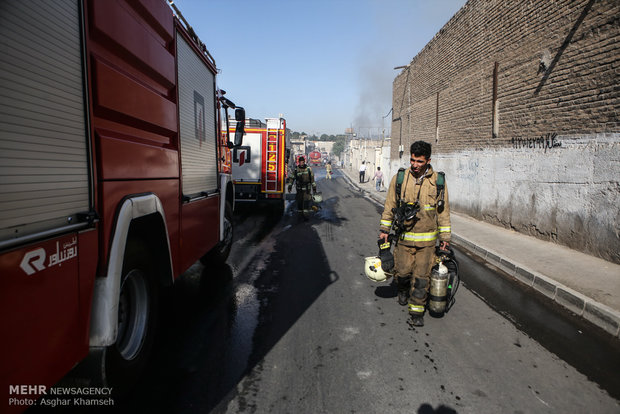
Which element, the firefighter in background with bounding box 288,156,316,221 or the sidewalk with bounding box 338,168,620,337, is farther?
the firefighter in background with bounding box 288,156,316,221

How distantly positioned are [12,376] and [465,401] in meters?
2.73

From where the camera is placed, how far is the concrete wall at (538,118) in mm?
6266

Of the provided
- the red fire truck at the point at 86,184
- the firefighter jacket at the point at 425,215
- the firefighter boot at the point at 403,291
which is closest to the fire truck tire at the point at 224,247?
the red fire truck at the point at 86,184

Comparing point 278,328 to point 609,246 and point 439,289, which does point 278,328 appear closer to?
point 439,289

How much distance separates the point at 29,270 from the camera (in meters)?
1.58

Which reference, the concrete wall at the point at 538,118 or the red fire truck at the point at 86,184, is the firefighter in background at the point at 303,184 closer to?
the concrete wall at the point at 538,118

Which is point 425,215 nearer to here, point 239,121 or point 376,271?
point 376,271

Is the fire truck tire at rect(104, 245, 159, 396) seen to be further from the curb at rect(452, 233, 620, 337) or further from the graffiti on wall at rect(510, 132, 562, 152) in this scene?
the graffiti on wall at rect(510, 132, 562, 152)

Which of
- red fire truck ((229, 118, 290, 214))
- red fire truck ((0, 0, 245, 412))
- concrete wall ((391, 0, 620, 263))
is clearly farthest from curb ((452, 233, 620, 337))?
red fire truck ((229, 118, 290, 214))

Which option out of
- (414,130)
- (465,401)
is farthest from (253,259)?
(414,130)

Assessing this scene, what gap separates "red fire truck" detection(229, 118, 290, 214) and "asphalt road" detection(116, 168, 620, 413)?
265 inches

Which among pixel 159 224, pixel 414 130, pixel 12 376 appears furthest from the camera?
pixel 414 130

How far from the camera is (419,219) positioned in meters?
3.87

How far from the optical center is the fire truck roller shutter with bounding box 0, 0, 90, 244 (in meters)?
1.52
